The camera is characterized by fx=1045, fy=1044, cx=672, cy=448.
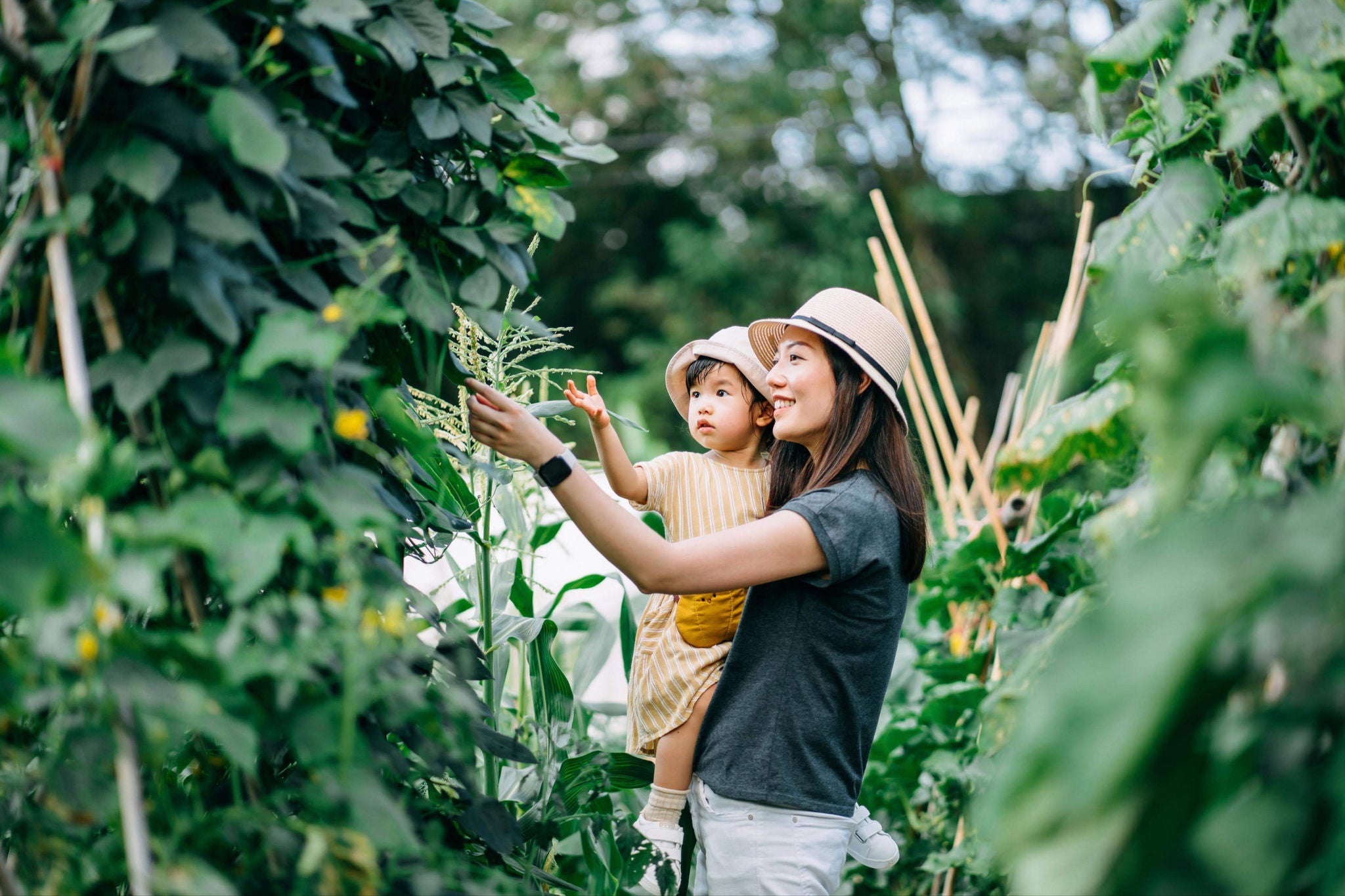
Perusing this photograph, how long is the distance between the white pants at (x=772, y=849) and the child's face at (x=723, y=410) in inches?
29.1

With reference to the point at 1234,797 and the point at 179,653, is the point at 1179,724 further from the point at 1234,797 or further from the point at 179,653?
the point at 179,653

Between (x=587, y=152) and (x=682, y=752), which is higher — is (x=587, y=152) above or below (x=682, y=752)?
above

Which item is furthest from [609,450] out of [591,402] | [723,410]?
[723,410]

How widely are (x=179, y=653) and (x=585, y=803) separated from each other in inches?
44.0

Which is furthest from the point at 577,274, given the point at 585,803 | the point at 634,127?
the point at 585,803

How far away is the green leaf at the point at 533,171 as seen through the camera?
1423 mm

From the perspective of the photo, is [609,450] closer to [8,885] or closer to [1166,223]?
[1166,223]

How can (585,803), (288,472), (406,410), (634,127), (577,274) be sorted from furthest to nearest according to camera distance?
(577,274)
(634,127)
(585,803)
(406,410)
(288,472)

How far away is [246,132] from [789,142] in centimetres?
883

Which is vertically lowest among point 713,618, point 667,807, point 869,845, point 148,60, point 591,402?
point 869,845

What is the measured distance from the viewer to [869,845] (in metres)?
1.74

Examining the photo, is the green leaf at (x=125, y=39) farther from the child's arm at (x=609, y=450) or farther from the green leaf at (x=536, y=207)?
the child's arm at (x=609, y=450)

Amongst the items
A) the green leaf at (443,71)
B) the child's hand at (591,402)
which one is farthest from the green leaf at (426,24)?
the child's hand at (591,402)

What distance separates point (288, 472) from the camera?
3.50ft
